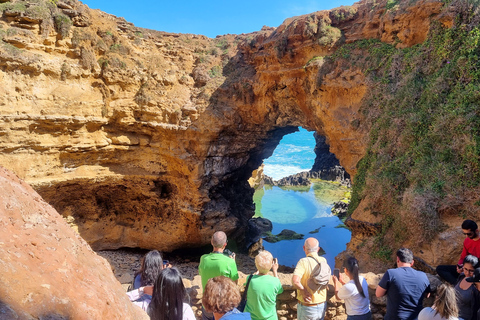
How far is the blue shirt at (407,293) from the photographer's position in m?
3.34

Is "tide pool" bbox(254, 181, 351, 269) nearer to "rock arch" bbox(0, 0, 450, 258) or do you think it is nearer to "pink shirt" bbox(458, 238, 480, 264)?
"rock arch" bbox(0, 0, 450, 258)

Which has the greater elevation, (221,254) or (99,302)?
(99,302)

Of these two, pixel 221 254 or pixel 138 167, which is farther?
pixel 138 167

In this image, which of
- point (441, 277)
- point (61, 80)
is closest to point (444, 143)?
point (441, 277)

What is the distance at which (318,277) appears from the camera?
3520 mm

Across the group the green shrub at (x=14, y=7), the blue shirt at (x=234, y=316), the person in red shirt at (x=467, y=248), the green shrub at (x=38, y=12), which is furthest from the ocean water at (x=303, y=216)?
the green shrub at (x=14, y=7)

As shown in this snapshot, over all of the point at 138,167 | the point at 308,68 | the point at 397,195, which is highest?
the point at 308,68

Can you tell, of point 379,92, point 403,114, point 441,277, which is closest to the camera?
point 441,277

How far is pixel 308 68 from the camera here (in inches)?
459

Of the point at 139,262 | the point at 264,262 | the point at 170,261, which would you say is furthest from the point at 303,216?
the point at 264,262

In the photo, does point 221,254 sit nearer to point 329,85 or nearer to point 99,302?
point 99,302

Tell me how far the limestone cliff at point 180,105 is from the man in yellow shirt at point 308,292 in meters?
3.66

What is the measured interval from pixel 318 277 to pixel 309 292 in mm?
270

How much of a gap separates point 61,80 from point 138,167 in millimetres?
4635
